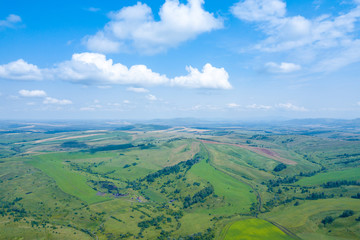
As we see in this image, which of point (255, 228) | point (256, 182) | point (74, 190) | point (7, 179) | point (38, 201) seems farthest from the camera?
point (256, 182)

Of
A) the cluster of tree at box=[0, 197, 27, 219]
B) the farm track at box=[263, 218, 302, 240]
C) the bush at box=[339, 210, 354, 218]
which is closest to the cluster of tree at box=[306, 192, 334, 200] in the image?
the bush at box=[339, 210, 354, 218]

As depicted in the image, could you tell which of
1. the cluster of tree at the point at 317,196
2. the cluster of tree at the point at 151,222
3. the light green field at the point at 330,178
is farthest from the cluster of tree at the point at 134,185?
the light green field at the point at 330,178

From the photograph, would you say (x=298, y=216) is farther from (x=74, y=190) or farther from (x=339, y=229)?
(x=74, y=190)

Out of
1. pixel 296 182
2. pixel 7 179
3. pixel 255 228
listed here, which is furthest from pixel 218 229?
pixel 7 179

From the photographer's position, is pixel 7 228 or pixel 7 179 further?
pixel 7 179

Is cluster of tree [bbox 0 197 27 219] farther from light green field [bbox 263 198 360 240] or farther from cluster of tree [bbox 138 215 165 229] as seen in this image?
light green field [bbox 263 198 360 240]

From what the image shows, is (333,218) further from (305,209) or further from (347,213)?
(305,209)
